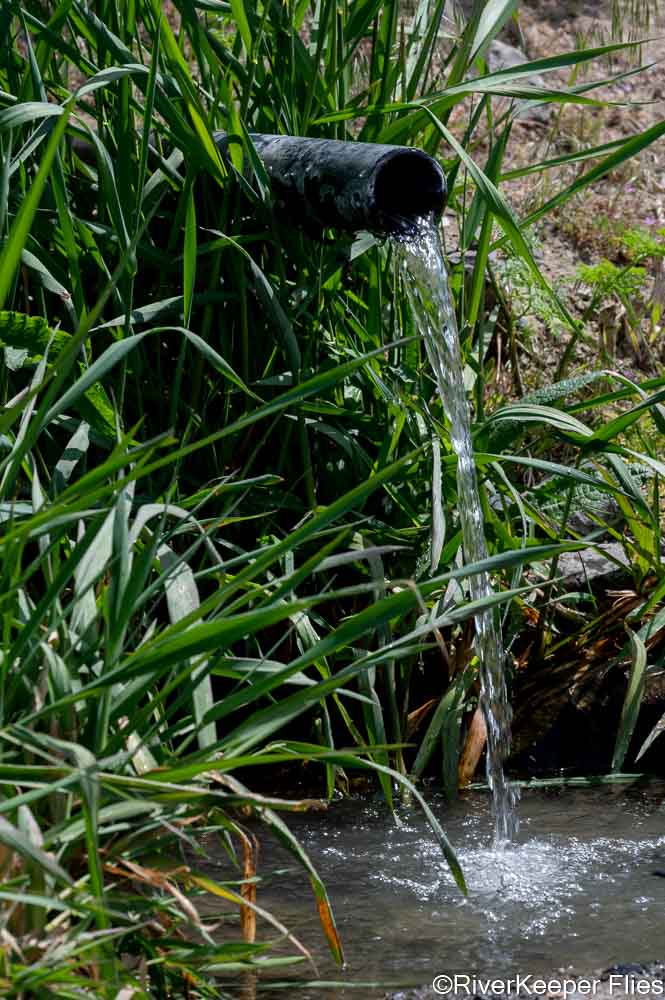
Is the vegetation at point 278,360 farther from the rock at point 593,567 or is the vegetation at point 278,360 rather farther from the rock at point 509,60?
the rock at point 509,60

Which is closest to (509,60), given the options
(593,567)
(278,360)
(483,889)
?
(593,567)

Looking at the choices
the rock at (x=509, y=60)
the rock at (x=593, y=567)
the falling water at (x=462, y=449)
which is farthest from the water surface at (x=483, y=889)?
the rock at (x=509, y=60)

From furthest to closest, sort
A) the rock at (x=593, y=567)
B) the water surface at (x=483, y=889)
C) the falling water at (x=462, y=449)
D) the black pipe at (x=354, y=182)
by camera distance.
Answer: the rock at (x=593, y=567) → the falling water at (x=462, y=449) → the black pipe at (x=354, y=182) → the water surface at (x=483, y=889)

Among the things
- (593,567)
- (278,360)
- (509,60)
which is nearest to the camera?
(278,360)

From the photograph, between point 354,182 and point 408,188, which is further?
point 408,188

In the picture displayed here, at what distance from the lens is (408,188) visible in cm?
237

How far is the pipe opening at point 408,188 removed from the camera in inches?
88.8

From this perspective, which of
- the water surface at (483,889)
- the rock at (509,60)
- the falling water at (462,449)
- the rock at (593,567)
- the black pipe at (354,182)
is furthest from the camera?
the rock at (509,60)

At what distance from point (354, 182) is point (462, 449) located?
54cm

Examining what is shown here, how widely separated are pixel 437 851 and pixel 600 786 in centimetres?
51

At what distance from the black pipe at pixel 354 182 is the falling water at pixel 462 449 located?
0.06 metres

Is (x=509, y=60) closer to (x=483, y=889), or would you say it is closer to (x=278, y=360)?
(x=278, y=360)

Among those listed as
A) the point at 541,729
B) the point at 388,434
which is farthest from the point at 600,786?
the point at 388,434

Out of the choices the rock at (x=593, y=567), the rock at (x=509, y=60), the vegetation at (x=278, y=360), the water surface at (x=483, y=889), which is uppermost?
the rock at (x=509, y=60)
